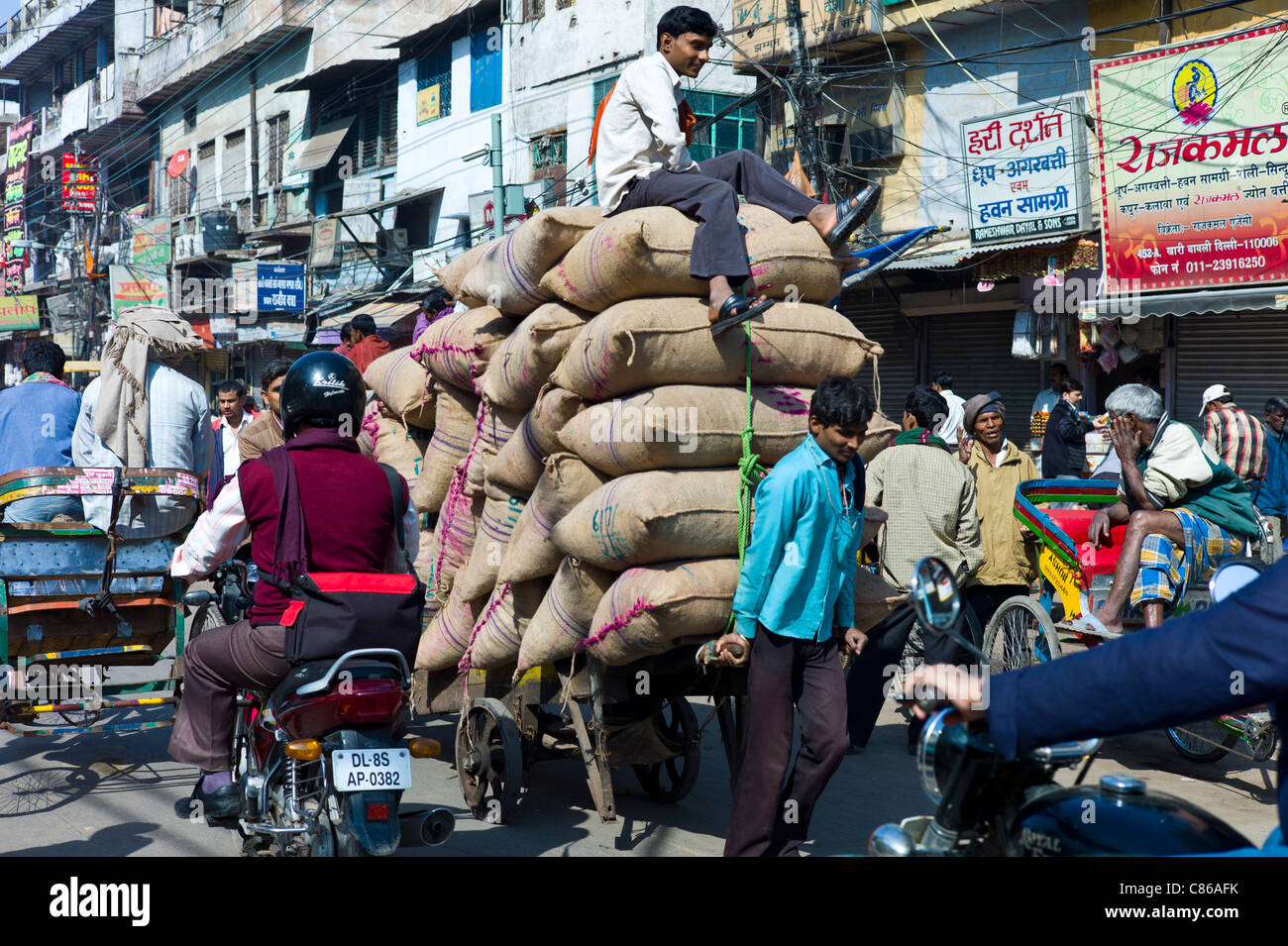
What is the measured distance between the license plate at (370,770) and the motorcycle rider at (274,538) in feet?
Answer: 1.31

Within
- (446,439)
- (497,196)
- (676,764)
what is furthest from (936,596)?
(497,196)

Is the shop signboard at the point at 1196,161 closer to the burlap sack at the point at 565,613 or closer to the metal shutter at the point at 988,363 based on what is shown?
the metal shutter at the point at 988,363

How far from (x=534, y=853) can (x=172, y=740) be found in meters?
1.46

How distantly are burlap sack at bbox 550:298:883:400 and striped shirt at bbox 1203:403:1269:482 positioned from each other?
21.1 feet

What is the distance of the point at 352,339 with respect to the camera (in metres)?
7.95

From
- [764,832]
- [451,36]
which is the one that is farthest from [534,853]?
[451,36]

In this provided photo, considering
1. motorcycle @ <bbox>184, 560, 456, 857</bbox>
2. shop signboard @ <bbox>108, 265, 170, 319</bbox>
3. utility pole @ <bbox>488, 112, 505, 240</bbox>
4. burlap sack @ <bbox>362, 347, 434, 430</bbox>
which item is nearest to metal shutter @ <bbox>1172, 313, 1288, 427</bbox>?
utility pole @ <bbox>488, 112, 505, 240</bbox>

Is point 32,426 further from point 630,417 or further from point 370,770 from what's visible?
point 370,770

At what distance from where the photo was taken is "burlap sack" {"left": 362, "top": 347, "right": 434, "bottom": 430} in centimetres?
615

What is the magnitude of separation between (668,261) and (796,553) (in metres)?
1.22

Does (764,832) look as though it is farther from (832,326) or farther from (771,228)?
(771,228)

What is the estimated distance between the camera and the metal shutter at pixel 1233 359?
1219cm

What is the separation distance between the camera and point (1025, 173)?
13352 millimetres

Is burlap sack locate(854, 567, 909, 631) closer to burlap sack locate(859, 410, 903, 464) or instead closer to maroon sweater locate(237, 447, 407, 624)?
burlap sack locate(859, 410, 903, 464)
